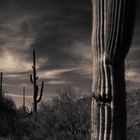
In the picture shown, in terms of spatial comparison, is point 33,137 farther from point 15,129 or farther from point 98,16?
point 98,16

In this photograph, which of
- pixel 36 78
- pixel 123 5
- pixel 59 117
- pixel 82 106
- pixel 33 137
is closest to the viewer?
pixel 123 5

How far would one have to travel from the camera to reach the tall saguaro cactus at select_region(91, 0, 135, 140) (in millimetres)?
6215

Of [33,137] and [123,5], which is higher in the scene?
[123,5]

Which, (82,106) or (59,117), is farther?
(59,117)

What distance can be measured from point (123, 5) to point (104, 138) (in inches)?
63.1

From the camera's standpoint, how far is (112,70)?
20.5 feet

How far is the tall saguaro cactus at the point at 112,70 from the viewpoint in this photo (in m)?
6.21

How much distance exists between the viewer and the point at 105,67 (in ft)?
20.6

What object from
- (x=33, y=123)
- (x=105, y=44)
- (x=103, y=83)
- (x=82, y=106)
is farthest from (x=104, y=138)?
(x=33, y=123)

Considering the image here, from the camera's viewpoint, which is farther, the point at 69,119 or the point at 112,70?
the point at 69,119

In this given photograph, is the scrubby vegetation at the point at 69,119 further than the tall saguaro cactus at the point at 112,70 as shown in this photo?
Yes

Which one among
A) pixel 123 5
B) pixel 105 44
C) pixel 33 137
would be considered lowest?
pixel 33 137

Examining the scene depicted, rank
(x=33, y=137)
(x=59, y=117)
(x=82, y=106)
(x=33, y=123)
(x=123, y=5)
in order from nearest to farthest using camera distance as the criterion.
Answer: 1. (x=123, y=5)
2. (x=82, y=106)
3. (x=59, y=117)
4. (x=33, y=137)
5. (x=33, y=123)

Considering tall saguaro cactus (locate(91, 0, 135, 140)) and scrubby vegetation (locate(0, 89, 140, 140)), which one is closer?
tall saguaro cactus (locate(91, 0, 135, 140))
